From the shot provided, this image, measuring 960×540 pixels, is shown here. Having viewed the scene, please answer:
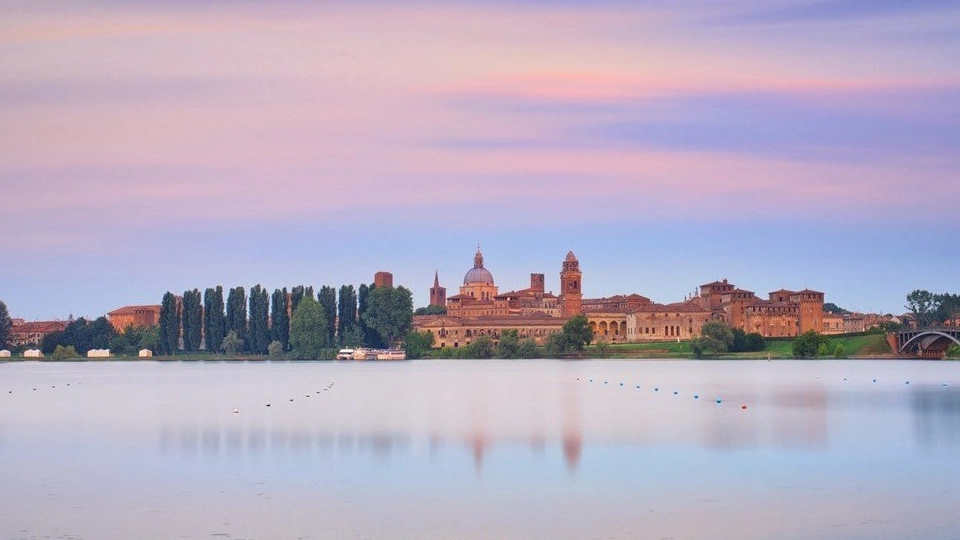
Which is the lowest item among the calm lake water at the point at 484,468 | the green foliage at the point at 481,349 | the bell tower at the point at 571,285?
the calm lake water at the point at 484,468

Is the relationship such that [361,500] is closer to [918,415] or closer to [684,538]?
[684,538]

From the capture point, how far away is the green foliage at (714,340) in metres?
112

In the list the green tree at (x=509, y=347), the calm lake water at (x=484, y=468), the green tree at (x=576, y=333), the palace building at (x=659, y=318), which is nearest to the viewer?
the calm lake water at (x=484, y=468)

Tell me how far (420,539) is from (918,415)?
84.1 ft

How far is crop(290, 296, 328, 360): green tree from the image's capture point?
10925cm

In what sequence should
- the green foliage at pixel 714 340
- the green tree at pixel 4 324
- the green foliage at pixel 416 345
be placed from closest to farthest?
the green foliage at pixel 714 340, the green foliage at pixel 416 345, the green tree at pixel 4 324

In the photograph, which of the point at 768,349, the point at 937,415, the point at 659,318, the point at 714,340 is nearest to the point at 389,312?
the point at 714,340

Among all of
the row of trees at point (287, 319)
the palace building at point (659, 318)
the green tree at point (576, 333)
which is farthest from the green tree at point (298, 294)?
the palace building at point (659, 318)

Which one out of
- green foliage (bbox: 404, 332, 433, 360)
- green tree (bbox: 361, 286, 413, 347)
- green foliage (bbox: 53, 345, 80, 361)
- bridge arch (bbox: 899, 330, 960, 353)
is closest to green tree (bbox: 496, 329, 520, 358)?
green foliage (bbox: 404, 332, 433, 360)

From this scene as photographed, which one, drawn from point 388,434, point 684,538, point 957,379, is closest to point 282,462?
point 388,434

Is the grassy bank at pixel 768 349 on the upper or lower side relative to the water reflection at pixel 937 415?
upper

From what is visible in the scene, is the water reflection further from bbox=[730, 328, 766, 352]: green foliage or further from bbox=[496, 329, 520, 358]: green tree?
bbox=[496, 329, 520, 358]: green tree

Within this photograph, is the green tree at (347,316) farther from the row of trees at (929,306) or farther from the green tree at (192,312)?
the row of trees at (929,306)

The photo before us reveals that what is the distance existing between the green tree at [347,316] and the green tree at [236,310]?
7656 mm
